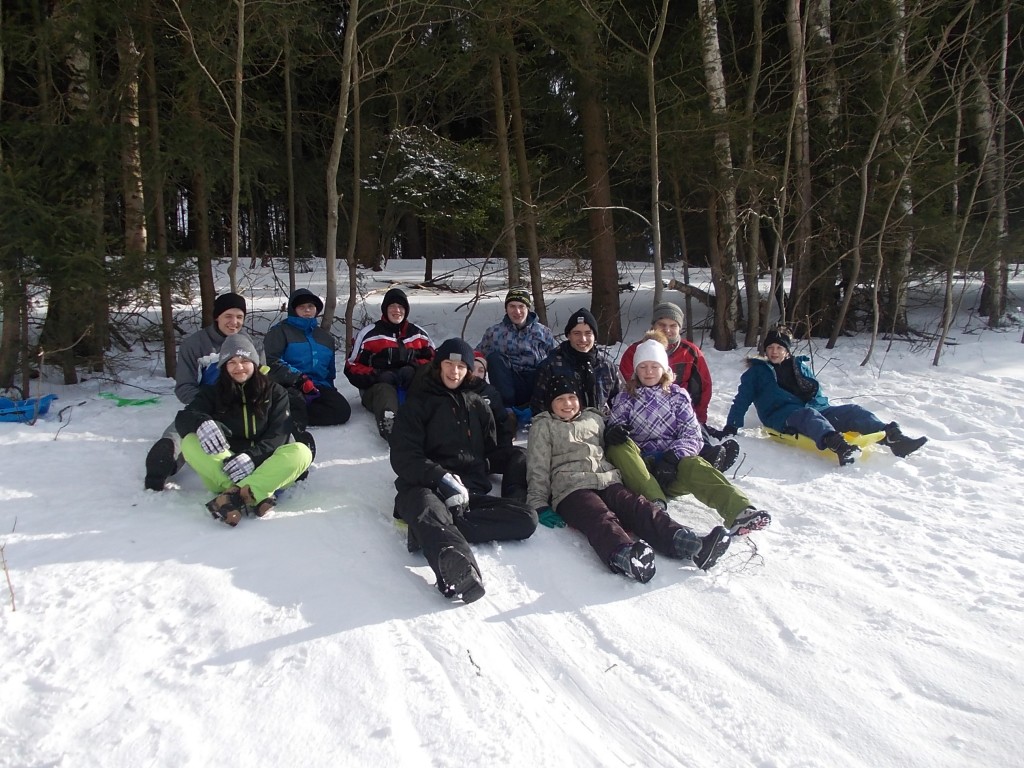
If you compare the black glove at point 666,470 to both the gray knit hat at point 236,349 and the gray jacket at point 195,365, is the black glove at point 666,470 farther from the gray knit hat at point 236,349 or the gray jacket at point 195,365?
the gray jacket at point 195,365

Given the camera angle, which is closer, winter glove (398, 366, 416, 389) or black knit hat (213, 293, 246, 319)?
black knit hat (213, 293, 246, 319)

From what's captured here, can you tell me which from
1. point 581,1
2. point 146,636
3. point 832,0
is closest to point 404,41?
point 581,1

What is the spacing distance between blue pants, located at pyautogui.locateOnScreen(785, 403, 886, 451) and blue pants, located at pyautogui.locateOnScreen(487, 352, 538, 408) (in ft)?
7.28

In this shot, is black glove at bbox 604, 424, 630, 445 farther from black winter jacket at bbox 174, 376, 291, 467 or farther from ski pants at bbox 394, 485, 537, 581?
black winter jacket at bbox 174, 376, 291, 467

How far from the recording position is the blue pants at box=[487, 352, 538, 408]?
5.93 m

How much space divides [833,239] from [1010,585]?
25.2ft

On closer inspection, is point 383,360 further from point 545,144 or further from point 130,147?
A: point 545,144

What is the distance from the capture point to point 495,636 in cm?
316

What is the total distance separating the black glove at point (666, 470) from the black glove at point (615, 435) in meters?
0.29

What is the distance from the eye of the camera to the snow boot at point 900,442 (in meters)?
5.36

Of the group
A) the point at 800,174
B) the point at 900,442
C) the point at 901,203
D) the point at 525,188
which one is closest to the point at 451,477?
the point at 900,442

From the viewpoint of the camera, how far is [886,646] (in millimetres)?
3100

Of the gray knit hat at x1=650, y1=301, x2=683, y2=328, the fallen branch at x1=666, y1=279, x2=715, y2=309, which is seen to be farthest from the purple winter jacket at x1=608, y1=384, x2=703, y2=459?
the fallen branch at x1=666, y1=279, x2=715, y2=309

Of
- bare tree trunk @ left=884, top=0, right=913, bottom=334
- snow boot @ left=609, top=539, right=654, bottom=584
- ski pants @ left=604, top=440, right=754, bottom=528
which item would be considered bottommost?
snow boot @ left=609, top=539, right=654, bottom=584
